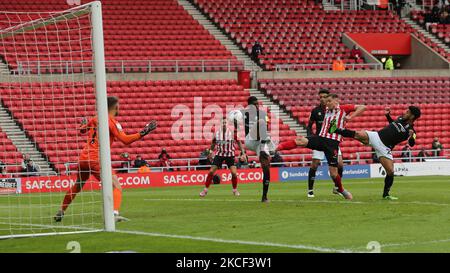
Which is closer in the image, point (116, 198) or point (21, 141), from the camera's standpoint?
point (116, 198)

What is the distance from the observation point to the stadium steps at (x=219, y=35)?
4650 cm

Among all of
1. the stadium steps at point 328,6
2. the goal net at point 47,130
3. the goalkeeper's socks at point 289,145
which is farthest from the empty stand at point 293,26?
the goalkeeper's socks at point 289,145

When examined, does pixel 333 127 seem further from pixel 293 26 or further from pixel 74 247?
pixel 293 26

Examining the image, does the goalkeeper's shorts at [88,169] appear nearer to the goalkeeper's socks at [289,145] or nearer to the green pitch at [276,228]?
the green pitch at [276,228]

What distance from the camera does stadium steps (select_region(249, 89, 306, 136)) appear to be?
42875mm

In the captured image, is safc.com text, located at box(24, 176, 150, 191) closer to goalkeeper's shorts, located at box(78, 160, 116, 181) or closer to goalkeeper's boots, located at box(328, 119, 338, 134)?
goalkeeper's boots, located at box(328, 119, 338, 134)

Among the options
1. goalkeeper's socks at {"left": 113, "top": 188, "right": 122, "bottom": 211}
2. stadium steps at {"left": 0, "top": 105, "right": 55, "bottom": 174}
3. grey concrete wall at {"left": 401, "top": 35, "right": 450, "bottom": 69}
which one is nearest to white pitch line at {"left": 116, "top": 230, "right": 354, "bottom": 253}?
goalkeeper's socks at {"left": 113, "top": 188, "right": 122, "bottom": 211}

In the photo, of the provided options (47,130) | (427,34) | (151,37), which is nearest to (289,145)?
(47,130)

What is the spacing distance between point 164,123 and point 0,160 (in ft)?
36.7

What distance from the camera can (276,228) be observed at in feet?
46.4

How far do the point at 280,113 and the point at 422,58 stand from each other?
11745 mm

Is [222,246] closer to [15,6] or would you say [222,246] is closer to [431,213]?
[431,213]

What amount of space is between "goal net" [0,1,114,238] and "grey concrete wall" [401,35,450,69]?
19030mm

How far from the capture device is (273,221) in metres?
15.3
